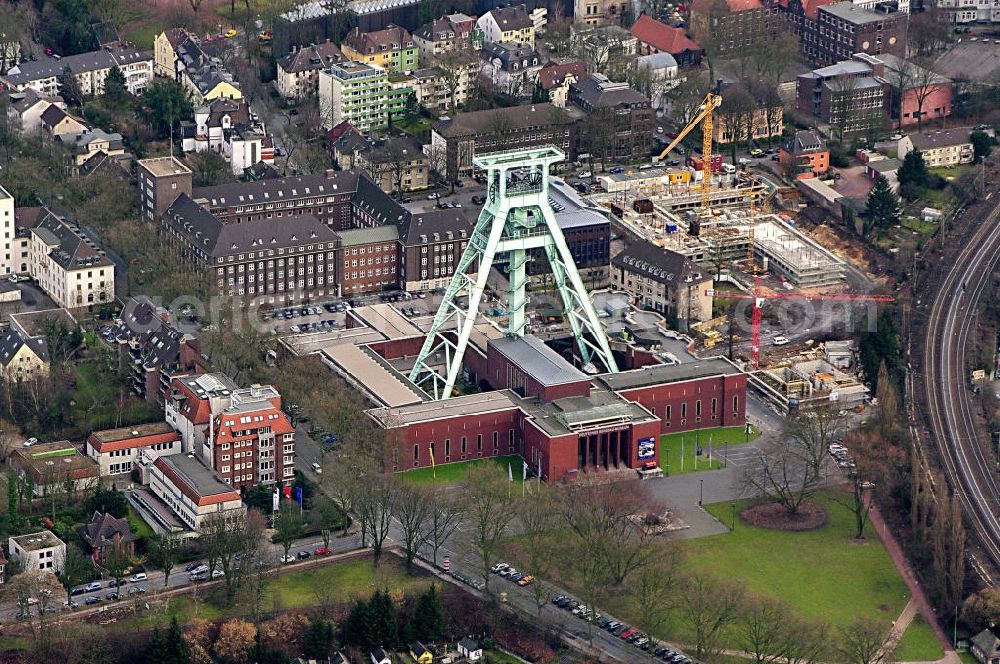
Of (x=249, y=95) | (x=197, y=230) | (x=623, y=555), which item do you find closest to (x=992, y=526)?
(x=623, y=555)

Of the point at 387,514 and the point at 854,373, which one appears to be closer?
the point at 387,514

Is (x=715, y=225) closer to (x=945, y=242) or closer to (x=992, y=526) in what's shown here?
(x=945, y=242)

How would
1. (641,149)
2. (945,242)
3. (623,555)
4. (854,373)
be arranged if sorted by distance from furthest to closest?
1. (641,149)
2. (945,242)
3. (854,373)
4. (623,555)

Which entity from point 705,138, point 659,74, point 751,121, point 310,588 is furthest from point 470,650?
point 659,74

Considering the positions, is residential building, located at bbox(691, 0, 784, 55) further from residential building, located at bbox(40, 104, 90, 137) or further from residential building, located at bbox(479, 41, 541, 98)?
residential building, located at bbox(40, 104, 90, 137)

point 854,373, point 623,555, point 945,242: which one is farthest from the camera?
point 945,242

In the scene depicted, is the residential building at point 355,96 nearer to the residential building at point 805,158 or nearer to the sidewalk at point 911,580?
the residential building at point 805,158
